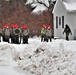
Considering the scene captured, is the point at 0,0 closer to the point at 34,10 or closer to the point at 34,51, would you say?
the point at 34,10

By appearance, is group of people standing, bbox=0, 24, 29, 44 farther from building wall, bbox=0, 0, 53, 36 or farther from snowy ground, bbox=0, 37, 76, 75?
building wall, bbox=0, 0, 53, 36

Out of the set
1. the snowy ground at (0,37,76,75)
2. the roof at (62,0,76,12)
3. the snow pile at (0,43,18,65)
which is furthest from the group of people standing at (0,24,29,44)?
the snowy ground at (0,37,76,75)

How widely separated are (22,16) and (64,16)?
10.6 meters

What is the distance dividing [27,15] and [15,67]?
88.8 ft

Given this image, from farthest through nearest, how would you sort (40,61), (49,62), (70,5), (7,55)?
(70,5)
(7,55)
(40,61)
(49,62)

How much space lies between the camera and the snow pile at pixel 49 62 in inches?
464

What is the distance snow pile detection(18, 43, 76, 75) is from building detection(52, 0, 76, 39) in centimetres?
1635

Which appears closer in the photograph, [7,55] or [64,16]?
[7,55]

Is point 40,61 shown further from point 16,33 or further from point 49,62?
point 16,33

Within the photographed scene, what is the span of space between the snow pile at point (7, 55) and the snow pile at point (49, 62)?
1.74 feet

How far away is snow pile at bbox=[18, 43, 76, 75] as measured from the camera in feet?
38.7

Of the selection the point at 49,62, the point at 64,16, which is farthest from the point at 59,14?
the point at 49,62

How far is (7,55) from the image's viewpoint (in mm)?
15141

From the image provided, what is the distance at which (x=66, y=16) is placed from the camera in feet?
101
